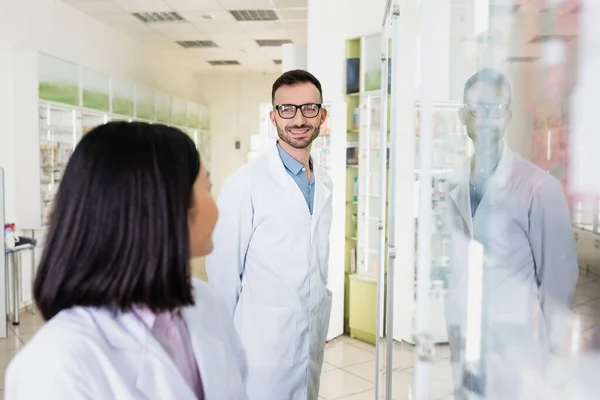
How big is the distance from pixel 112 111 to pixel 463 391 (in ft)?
24.6

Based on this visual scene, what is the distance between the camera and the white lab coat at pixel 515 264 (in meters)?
0.77

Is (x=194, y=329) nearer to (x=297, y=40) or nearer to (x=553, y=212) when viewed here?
(x=553, y=212)

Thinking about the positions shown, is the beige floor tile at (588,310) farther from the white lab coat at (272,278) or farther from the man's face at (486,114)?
the white lab coat at (272,278)

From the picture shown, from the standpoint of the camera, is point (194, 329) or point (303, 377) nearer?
point (194, 329)

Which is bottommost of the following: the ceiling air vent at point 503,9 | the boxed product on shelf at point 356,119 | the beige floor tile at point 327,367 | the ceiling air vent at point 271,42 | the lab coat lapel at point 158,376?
the beige floor tile at point 327,367

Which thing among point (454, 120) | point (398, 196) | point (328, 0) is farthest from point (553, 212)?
point (328, 0)

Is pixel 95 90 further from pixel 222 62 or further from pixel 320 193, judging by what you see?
pixel 320 193

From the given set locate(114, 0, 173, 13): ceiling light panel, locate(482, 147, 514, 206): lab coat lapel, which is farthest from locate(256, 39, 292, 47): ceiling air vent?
locate(482, 147, 514, 206): lab coat lapel

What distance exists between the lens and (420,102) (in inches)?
46.4

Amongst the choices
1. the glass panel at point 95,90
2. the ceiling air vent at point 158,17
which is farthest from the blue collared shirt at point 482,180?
the ceiling air vent at point 158,17

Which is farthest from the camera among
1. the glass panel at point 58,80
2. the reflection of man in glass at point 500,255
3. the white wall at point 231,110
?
the white wall at point 231,110

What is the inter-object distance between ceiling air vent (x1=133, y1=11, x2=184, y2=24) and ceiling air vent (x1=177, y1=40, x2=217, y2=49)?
1410mm

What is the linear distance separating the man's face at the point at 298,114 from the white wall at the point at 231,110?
392 inches

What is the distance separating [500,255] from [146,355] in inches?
24.5
